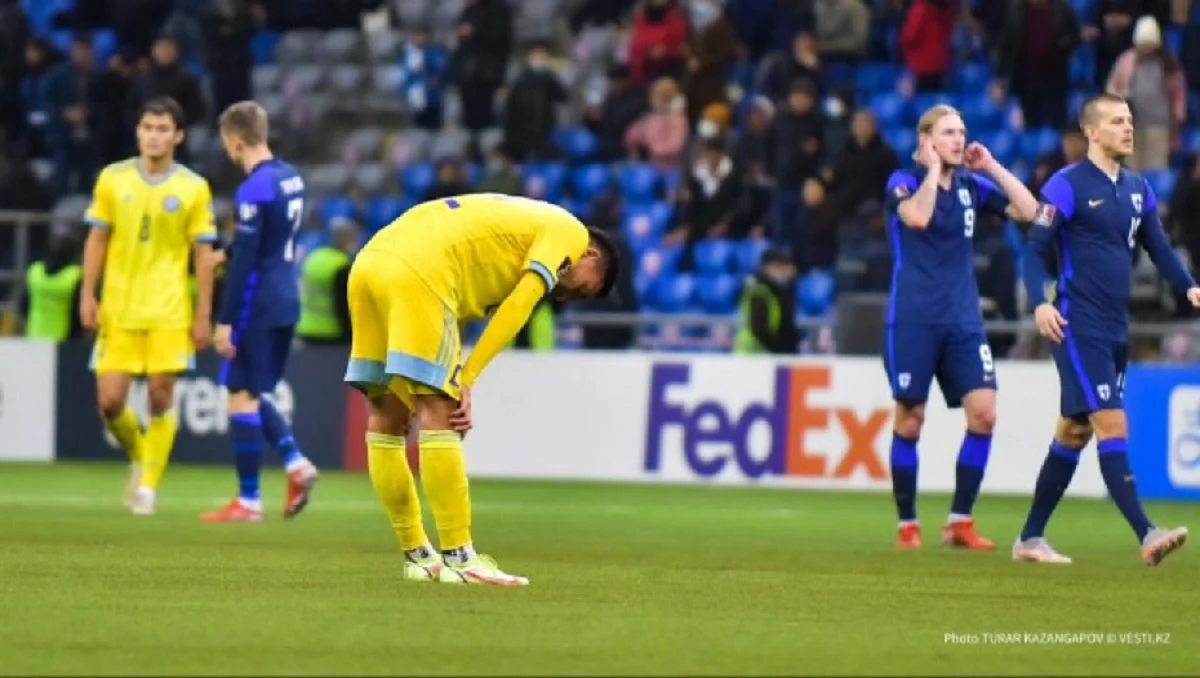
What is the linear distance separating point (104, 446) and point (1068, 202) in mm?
11851

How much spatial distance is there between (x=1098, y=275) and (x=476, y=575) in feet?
13.4

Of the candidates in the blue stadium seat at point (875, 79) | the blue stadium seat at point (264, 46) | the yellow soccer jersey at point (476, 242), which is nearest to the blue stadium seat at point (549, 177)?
the blue stadium seat at point (875, 79)

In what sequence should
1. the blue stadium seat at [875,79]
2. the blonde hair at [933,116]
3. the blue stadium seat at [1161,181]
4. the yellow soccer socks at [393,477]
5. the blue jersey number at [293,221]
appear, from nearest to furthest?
1. the yellow soccer socks at [393,477]
2. the blonde hair at [933,116]
3. the blue jersey number at [293,221]
4. the blue stadium seat at [1161,181]
5. the blue stadium seat at [875,79]

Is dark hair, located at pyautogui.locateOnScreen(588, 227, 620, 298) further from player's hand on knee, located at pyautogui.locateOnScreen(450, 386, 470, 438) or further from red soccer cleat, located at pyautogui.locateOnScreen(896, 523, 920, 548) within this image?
red soccer cleat, located at pyautogui.locateOnScreen(896, 523, 920, 548)

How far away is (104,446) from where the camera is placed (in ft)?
73.7

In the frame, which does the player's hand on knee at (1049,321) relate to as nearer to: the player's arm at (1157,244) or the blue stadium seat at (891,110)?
the player's arm at (1157,244)

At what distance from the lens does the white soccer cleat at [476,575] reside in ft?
33.9

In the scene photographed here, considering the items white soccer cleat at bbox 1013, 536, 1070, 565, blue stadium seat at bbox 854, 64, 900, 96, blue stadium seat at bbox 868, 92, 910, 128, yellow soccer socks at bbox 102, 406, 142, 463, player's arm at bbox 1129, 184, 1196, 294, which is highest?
blue stadium seat at bbox 854, 64, 900, 96

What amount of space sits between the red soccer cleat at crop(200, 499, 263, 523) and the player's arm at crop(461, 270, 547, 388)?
5.33 metres

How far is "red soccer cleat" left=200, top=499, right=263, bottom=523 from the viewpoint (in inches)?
591

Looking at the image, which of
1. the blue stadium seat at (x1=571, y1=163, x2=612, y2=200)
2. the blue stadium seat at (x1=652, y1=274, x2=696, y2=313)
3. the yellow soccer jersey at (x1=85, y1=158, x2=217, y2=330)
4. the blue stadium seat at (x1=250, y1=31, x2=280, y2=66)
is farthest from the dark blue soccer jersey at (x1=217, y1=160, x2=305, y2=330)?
the blue stadium seat at (x1=250, y1=31, x2=280, y2=66)

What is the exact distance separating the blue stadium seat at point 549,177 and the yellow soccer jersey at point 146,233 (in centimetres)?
1139

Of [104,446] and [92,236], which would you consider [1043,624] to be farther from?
[104,446]

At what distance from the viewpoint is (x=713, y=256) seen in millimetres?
25109
